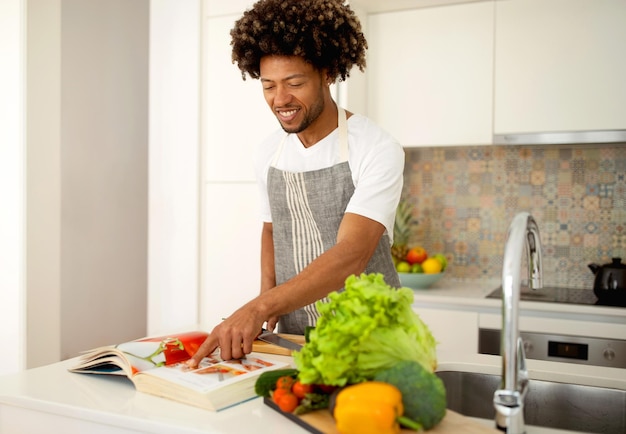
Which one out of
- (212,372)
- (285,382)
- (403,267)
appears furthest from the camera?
(403,267)

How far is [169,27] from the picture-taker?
10.2 feet

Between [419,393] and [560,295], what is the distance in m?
2.17

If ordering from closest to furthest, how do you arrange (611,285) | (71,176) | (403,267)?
(611,285) → (403,267) → (71,176)

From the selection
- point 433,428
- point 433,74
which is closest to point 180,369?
point 433,428

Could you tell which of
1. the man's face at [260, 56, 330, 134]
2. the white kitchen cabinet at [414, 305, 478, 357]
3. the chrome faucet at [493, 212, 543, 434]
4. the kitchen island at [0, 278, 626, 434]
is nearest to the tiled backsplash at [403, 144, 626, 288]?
the white kitchen cabinet at [414, 305, 478, 357]

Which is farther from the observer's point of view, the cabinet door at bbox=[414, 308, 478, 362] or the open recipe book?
the cabinet door at bbox=[414, 308, 478, 362]

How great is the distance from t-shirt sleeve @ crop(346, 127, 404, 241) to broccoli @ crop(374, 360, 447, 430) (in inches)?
32.1

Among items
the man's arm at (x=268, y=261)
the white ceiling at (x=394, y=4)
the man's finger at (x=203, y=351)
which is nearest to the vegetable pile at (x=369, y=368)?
the man's finger at (x=203, y=351)

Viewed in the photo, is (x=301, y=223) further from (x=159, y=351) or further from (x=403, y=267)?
(x=403, y=267)

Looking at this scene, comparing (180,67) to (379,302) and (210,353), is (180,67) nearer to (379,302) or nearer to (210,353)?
(210,353)

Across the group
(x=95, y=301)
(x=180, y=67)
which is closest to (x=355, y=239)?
(x=180, y=67)

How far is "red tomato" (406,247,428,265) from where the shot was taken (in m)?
3.12

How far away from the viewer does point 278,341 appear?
1506 mm

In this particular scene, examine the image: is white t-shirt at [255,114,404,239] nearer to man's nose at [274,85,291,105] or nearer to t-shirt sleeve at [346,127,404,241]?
t-shirt sleeve at [346,127,404,241]
